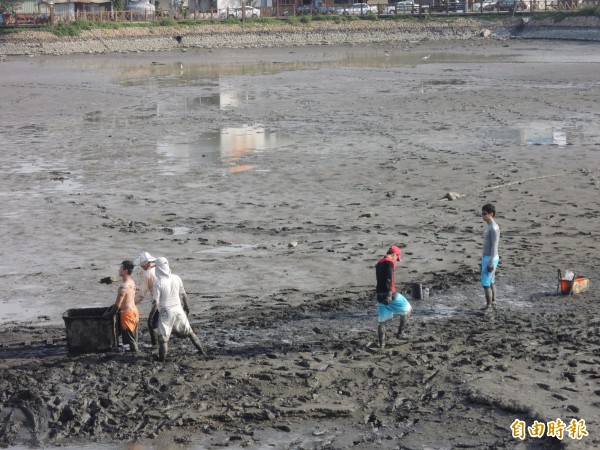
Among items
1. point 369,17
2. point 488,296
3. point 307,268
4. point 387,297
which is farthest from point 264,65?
point 387,297

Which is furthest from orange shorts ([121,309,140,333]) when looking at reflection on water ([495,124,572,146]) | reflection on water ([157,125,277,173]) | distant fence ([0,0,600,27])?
distant fence ([0,0,600,27])

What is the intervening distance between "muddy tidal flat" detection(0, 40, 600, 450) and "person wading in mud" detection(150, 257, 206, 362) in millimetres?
299

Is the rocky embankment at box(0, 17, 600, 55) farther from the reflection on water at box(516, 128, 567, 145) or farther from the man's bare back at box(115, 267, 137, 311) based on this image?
the man's bare back at box(115, 267, 137, 311)

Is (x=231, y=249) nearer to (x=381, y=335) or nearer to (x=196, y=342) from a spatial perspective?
(x=196, y=342)

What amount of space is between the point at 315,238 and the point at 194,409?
7.45m

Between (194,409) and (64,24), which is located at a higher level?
(64,24)

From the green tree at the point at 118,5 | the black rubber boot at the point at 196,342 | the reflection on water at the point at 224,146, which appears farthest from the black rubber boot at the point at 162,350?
the green tree at the point at 118,5

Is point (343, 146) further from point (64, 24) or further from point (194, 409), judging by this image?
point (64, 24)

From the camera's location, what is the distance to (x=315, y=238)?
1720 cm

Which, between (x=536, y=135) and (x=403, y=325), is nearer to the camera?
(x=403, y=325)

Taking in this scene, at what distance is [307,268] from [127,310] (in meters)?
4.37

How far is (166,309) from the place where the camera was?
11211 mm

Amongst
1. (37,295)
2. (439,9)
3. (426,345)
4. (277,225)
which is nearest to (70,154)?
(277,225)

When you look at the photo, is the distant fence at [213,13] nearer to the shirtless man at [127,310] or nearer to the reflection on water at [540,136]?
the reflection on water at [540,136]
